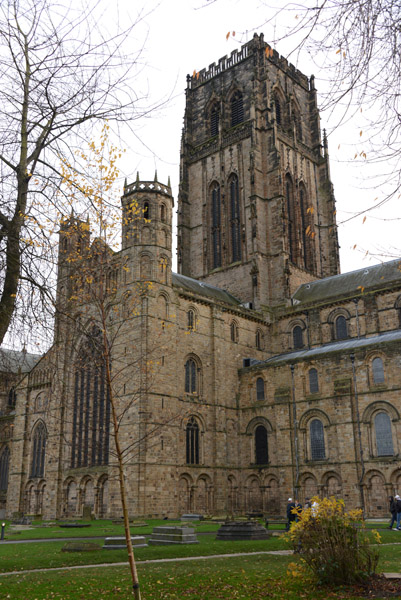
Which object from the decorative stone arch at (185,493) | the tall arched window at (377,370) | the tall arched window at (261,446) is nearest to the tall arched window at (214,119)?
the tall arched window at (261,446)

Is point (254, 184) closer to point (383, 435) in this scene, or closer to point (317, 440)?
point (317, 440)

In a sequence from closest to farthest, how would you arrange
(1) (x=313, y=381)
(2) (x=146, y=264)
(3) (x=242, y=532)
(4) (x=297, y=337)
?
(3) (x=242, y=532) < (2) (x=146, y=264) < (1) (x=313, y=381) < (4) (x=297, y=337)

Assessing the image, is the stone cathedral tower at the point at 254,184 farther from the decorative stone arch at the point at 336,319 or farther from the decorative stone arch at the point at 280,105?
the decorative stone arch at the point at 336,319

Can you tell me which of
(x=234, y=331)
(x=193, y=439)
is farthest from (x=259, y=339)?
(x=193, y=439)

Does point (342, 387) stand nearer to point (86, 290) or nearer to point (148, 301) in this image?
point (148, 301)

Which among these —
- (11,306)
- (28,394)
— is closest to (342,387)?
(28,394)

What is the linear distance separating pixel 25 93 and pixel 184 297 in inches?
1220

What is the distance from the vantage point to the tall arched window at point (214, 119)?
60.1 m

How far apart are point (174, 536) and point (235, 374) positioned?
971 inches

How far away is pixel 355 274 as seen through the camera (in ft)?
161

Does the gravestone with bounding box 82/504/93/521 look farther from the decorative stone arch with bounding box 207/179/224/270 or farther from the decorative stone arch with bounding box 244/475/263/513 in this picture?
the decorative stone arch with bounding box 207/179/224/270

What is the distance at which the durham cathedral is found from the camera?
34.8 m

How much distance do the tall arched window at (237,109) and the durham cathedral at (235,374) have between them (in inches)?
44.7

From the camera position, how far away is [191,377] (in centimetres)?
4028
